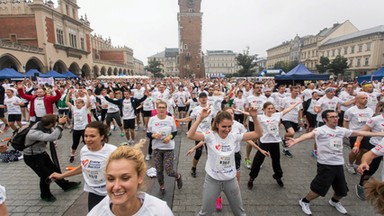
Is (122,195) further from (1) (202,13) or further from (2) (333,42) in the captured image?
(2) (333,42)

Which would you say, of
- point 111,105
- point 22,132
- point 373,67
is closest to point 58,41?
point 111,105

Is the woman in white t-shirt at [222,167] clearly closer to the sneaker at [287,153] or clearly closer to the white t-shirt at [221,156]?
the white t-shirt at [221,156]

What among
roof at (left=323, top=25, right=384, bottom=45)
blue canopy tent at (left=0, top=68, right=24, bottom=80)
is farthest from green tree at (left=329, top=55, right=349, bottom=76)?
blue canopy tent at (left=0, top=68, right=24, bottom=80)

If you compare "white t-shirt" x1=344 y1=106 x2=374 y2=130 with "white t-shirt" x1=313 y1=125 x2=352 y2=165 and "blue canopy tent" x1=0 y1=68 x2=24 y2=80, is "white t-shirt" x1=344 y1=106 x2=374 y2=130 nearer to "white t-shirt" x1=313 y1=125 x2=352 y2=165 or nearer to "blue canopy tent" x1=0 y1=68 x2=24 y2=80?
"white t-shirt" x1=313 y1=125 x2=352 y2=165

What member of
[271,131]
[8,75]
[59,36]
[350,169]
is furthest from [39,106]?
[59,36]

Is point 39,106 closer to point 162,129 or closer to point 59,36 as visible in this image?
point 162,129

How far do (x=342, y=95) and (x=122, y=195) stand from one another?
30.0ft

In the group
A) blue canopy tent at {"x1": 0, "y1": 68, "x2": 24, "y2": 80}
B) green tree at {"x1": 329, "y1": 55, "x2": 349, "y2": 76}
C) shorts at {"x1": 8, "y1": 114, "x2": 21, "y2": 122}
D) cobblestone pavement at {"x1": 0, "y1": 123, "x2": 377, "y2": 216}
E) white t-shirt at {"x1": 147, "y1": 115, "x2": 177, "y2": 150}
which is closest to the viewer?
cobblestone pavement at {"x1": 0, "y1": 123, "x2": 377, "y2": 216}

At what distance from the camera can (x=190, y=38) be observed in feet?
190

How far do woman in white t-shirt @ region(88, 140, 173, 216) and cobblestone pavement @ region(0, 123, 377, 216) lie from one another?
227cm

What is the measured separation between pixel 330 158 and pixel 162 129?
121 inches

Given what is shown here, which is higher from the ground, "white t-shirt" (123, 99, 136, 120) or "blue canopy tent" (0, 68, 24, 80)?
"blue canopy tent" (0, 68, 24, 80)

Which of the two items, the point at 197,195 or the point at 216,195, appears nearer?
the point at 216,195

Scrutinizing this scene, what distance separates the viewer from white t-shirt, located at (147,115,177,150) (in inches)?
162
